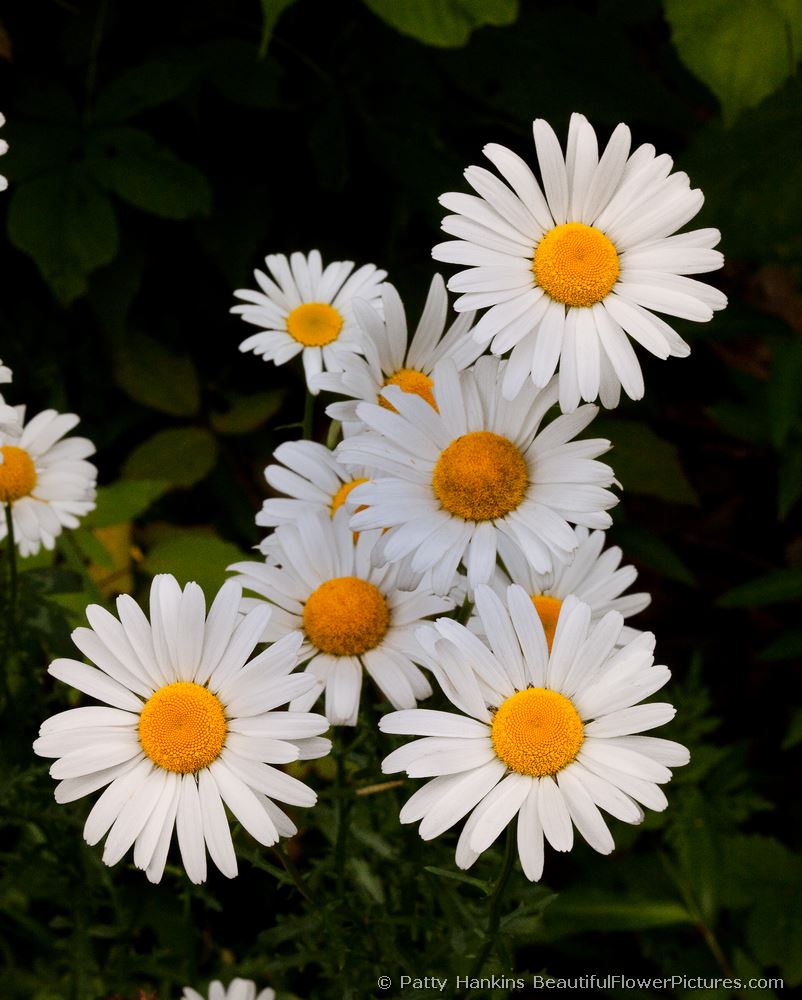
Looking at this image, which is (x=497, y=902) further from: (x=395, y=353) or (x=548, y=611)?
(x=395, y=353)

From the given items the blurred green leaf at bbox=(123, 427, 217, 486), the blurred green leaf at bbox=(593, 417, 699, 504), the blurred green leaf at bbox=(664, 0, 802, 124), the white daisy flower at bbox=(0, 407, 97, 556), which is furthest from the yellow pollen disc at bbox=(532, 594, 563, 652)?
the blurred green leaf at bbox=(123, 427, 217, 486)

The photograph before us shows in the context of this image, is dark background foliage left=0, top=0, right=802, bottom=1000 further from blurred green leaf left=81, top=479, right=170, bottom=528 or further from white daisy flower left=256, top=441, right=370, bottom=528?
white daisy flower left=256, top=441, right=370, bottom=528

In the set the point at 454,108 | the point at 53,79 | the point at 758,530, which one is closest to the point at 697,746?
the point at 758,530

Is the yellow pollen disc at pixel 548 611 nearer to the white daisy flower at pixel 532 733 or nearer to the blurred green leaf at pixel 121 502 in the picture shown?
the white daisy flower at pixel 532 733

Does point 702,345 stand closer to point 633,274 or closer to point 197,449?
point 197,449

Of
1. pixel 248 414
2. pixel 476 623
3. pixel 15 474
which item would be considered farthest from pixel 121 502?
pixel 476 623
